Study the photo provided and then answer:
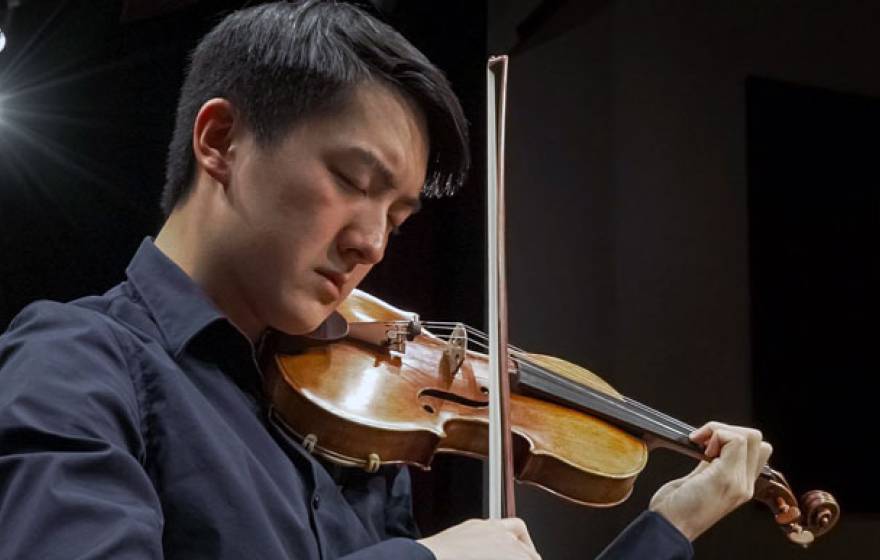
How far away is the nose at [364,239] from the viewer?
815 mm

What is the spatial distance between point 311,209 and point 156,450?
0.25m

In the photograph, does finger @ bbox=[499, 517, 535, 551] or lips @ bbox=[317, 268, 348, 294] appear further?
lips @ bbox=[317, 268, 348, 294]

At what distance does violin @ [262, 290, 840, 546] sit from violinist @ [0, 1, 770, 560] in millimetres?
40

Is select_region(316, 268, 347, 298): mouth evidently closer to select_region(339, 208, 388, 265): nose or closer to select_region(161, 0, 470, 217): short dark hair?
select_region(339, 208, 388, 265): nose

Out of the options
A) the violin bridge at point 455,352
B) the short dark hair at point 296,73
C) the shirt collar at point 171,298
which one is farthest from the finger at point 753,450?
the shirt collar at point 171,298

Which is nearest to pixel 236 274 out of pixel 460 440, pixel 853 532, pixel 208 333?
pixel 208 333

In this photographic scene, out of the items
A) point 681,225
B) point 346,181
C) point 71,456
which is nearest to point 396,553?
point 71,456

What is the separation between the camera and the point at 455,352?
1.04 m

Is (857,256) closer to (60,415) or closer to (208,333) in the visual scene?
(208,333)

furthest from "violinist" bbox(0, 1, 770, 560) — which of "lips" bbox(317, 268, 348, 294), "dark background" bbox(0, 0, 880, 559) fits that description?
"dark background" bbox(0, 0, 880, 559)

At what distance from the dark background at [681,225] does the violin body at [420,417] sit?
0.75m

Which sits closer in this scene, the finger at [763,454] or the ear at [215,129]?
the ear at [215,129]

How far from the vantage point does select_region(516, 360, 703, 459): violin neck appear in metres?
1.09

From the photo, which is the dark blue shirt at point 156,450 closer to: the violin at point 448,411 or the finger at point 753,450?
the violin at point 448,411
